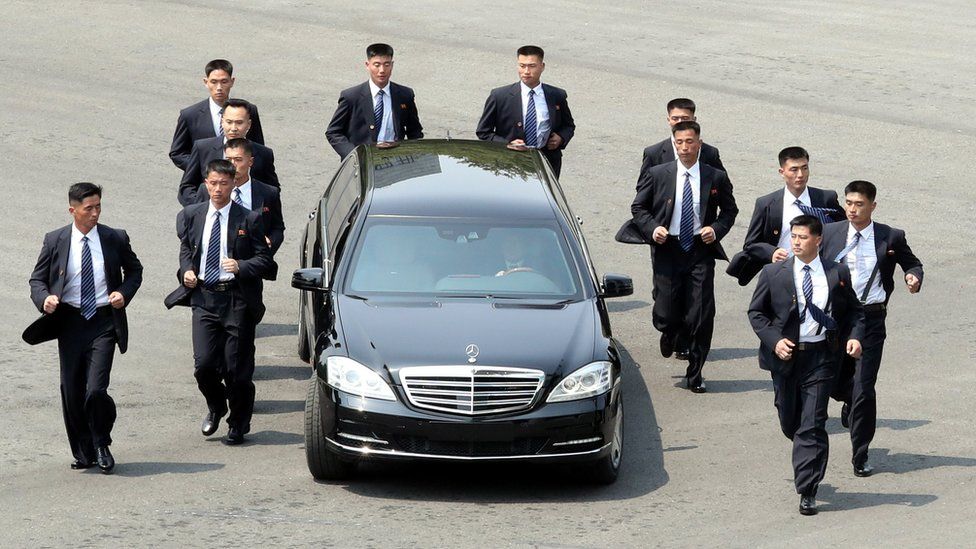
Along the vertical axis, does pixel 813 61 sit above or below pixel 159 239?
above

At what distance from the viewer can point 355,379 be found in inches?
412

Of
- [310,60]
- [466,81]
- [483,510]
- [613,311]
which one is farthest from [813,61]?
[483,510]

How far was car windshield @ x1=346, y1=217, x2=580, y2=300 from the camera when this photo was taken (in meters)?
11.4

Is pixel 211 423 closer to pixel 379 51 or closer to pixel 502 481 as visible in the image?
pixel 502 481

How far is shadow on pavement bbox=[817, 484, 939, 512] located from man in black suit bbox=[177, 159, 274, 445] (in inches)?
156

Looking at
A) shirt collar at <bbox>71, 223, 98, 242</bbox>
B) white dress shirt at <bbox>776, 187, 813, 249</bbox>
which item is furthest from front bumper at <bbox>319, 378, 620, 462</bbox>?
white dress shirt at <bbox>776, 187, 813, 249</bbox>

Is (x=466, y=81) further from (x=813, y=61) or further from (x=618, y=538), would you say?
(x=618, y=538)

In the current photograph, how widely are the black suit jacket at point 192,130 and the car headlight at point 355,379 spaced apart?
3.84 m

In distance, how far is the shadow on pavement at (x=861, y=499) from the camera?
10523mm

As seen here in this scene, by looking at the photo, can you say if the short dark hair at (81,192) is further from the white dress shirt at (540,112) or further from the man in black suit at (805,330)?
the white dress shirt at (540,112)

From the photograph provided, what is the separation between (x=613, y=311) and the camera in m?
15.4

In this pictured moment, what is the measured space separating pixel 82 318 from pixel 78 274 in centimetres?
29

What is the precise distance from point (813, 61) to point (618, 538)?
15.4m

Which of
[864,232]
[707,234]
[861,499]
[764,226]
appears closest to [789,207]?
[764,226]
